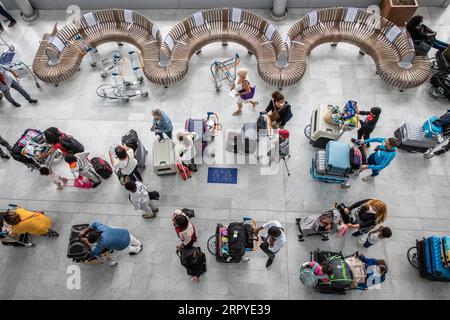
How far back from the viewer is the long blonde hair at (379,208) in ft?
21.5

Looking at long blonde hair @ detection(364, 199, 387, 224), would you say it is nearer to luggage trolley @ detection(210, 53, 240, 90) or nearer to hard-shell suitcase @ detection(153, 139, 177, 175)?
hard-shell suitcase @ detection(153, 139, 177, 175)

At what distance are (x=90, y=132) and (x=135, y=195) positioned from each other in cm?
331

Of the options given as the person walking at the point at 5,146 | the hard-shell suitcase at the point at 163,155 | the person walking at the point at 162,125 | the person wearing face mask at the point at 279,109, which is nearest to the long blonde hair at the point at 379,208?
the person wearing face mask at the point at 279,109

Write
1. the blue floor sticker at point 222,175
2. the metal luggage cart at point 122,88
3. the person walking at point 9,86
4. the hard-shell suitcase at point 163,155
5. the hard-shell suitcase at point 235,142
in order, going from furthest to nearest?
the metal luggage cart at point 122,88 < the person walking at point 9,86 < the blue floor sticker at point 222,175 < the hard-shell suitcase at point 235,142 < the hard-shell suitcase at point 163,155

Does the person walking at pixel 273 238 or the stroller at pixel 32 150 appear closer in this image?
the person walking at pixel 273 238

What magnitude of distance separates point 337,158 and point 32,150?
6.84 m

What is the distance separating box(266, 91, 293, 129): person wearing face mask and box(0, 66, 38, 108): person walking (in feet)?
21.6

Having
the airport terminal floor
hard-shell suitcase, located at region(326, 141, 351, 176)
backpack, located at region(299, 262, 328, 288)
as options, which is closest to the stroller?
the airport terminal floor

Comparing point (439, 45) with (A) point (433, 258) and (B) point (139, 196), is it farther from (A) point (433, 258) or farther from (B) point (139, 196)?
(B) point (139, 196)

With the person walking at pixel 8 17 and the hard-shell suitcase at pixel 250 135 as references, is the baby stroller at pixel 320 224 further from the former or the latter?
the person walking at pixel 8 17

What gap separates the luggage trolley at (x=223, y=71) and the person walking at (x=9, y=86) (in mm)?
5072

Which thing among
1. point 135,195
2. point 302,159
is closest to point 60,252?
point 135,195
